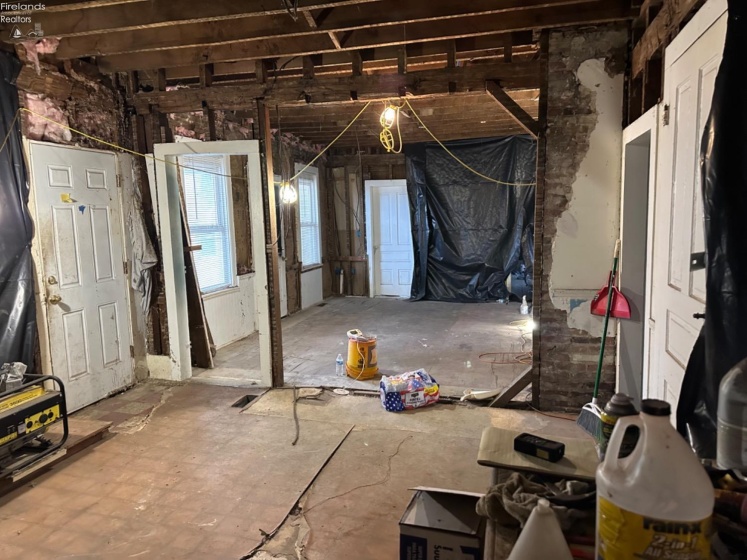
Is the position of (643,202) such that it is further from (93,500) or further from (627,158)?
(93,500)

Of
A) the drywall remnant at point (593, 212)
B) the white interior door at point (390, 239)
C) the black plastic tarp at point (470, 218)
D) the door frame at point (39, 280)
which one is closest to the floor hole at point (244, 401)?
the door frame at point (39, 280)

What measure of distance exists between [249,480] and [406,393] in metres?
1.41

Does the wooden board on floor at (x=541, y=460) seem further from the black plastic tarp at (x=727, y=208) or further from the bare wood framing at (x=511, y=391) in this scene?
the bare wood framing at (x=511, y=391)

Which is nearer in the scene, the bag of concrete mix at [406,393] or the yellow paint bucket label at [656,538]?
the yellow paint bucket label at [656,538]

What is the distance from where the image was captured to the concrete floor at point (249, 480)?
230 centimetres

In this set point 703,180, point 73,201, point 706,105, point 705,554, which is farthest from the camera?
point 73,201

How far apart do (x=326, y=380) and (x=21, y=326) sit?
7.76ft

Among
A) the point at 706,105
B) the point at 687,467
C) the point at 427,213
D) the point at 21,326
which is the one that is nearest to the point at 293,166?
the point at 427,213

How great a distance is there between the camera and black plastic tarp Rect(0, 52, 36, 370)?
10.7ft

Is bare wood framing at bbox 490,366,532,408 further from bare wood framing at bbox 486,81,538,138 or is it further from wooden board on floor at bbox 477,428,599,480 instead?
wooden board on floor at bbox 477,428,599,480

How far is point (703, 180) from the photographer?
115 cm

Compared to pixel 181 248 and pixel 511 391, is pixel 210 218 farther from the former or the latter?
pixel 511 391

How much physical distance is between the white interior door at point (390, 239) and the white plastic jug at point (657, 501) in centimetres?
805

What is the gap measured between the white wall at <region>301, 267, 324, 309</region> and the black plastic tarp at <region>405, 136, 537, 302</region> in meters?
1.66
